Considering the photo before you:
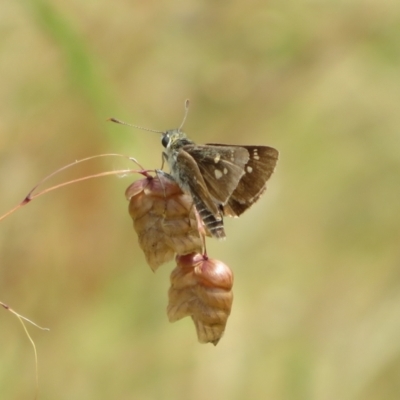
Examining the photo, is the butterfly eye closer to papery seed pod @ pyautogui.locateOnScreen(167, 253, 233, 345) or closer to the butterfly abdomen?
the butterfly abdomen

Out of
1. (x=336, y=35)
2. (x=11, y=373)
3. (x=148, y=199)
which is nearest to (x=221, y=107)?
(x=336, y=35)

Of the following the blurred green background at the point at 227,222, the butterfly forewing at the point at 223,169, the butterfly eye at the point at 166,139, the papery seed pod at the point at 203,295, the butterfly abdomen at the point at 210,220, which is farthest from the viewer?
the blurred green background at the point at 227,222

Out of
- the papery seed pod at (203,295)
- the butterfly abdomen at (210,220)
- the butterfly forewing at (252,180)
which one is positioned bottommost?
the papery seed pod at (203,295)

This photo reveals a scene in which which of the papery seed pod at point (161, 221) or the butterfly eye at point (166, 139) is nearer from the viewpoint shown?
the papery seed pod at point (161, 221)

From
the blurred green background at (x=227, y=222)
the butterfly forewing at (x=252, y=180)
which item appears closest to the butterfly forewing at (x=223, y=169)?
the butterfly forewing at (x=252, y=180)

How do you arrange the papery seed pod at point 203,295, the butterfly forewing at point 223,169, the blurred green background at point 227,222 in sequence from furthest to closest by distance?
the blurred green background at point 227,222
the butterfly forewing at point 223,169
the papery seed pod at point 203,295

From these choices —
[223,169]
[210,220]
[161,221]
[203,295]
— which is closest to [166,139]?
[223,169]

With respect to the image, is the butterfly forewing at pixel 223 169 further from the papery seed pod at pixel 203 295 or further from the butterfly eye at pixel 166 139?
the papery seed pod at pixel 203 295

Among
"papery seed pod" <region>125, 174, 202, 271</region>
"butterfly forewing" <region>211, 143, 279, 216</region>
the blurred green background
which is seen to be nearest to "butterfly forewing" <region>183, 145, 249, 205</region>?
"butterfly forewing" <region>211, 143, 279, 216</region>
